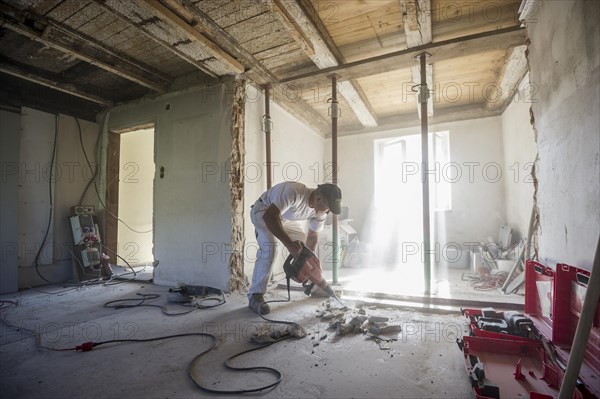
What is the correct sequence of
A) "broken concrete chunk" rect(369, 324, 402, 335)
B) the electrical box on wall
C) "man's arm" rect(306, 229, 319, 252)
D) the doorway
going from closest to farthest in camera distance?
"broken concrete chunk" rect(369, 324, 402, 335), "man's arm" rect(306, 229, 319, 252), the electrical box on wall, the doorway

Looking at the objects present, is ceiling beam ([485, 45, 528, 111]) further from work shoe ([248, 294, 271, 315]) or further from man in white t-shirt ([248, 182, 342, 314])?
work shoe ([248, 294, 271, 315])

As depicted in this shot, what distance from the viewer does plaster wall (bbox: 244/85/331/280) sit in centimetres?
365

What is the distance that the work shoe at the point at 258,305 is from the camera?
259 centimetres

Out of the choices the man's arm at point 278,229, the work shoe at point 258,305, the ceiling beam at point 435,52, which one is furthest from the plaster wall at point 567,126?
the work shoe at point 258,305

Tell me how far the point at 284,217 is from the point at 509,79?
144 inches

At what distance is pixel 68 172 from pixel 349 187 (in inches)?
195

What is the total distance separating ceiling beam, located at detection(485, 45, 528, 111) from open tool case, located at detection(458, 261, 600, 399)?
8.42ft

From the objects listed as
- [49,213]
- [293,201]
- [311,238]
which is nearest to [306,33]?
[293,201]

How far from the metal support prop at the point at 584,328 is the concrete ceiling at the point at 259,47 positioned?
243 centimetres

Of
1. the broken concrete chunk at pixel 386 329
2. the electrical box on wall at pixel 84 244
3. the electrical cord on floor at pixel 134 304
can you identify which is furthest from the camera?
the electrical box on wall at pixel 84 244

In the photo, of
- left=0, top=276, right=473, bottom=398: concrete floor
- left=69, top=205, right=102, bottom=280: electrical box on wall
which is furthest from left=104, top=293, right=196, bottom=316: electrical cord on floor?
left=69, top=205, right=102, bottom=280: electrical box on wall

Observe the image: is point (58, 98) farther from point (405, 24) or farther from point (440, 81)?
point (440, 81)

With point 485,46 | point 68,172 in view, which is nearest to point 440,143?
point 485,46

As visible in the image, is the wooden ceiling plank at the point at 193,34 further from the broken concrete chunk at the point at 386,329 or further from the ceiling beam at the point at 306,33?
the broken concrete chunk at the point at 386,329
